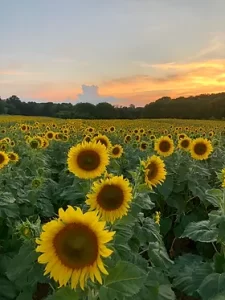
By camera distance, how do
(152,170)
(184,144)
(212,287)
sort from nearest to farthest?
(212,287)
(152,170)
(184,144)

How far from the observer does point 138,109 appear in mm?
48500

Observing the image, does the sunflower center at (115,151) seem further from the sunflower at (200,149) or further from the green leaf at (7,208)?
the green leaf at (7,208)

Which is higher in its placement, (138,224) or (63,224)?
(63,224)

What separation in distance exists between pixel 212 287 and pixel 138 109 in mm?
45766

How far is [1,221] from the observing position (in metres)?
3.99

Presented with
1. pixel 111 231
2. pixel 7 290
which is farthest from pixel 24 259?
pixel 7 290

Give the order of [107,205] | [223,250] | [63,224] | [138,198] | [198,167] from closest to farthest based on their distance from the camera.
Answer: [63,224] → [107,205] → [138,198] → [223,250] → [198,167]

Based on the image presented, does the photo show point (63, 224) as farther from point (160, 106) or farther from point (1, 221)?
point (160, 106)

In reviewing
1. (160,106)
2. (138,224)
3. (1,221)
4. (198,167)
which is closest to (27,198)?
(1,221)

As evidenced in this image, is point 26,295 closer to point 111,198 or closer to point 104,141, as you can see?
point 111,198

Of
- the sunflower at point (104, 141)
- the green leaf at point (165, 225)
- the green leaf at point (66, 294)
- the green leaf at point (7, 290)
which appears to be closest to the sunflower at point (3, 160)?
the sunflower at point (104, 141)

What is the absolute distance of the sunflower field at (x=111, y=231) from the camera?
2.01 metres

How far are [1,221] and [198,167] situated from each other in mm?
2713

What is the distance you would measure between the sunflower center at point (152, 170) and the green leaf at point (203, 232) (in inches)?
18.1
